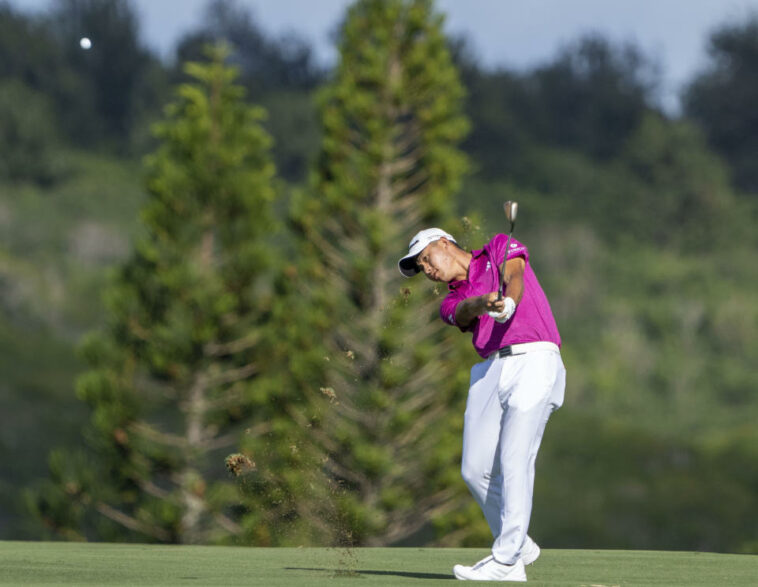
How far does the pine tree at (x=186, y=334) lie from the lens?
1118 inches

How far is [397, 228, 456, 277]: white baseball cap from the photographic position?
8.10 meters

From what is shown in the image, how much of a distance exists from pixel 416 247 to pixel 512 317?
2.35 ft

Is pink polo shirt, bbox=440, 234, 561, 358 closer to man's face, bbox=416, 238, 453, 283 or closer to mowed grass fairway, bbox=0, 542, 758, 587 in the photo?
man's face, bbox=416, 238, 453, 283

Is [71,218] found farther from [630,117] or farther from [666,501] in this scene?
[630,117]

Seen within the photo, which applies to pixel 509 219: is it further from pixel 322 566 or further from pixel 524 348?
pixel 322 566

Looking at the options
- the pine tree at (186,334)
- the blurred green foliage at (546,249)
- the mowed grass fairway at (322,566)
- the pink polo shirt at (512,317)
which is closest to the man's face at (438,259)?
the pink polo shirt at (512,317)

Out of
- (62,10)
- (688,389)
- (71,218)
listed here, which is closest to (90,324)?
(71,218)

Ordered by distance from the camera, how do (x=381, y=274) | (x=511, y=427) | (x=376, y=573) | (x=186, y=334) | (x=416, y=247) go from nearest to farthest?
(x=511, y=427)
(x=416, y=247)
(x=376, y=573)
(x=381, y=274)
(x=186, y=334)

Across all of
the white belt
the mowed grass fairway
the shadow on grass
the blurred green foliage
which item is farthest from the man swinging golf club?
the blurred green foliage

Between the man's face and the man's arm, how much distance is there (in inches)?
16.3

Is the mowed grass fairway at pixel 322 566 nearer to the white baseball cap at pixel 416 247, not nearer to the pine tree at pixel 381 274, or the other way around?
the white baseball cap at pixel 416 247

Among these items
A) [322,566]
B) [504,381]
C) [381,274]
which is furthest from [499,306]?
[381,274]

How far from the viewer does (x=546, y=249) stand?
89.1 m

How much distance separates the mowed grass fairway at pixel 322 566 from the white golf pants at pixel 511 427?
0.39 m
